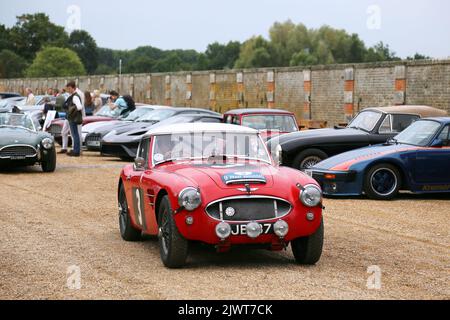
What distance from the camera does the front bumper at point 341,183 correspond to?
46.9ft

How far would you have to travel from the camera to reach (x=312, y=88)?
36219 mm

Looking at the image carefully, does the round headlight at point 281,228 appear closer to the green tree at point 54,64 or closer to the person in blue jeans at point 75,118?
the person in blue jeans at point 75,118

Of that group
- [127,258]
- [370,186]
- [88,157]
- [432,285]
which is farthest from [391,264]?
[88,157]

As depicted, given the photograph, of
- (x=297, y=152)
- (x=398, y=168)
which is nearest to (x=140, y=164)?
(x=398, y=168)

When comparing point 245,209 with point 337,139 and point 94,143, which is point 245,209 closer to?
point 337,139

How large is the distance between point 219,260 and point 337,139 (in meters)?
8.21

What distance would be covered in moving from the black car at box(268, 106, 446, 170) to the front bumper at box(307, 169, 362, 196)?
1571 millimetres

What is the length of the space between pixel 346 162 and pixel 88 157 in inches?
421

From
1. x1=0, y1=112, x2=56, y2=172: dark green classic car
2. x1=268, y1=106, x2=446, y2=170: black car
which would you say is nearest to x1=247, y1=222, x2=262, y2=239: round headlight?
x1=268, y1=106, x2=446, y2=170: black car

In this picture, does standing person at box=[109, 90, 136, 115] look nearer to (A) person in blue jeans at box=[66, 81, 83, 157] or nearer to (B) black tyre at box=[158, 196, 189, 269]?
(A) person in blue jeans at box=[66, 81, 83, 157]

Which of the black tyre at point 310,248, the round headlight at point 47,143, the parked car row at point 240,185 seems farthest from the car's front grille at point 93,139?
the black tyre at point 310,248

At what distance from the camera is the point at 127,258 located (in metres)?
8.70

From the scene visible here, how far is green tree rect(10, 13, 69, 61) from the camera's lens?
131250mm

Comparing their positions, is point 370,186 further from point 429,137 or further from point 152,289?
point 152,289
